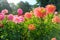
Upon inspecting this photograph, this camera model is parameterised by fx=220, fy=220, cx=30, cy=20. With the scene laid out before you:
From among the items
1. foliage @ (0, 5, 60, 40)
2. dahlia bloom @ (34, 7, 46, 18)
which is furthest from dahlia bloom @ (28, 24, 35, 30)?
dahlia bloom @ (34, 7, 46, 18)

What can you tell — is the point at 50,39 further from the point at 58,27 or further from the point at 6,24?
the point at 6,24

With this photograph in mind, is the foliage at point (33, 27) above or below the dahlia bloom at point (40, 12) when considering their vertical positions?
below

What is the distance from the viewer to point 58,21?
6.26 feet

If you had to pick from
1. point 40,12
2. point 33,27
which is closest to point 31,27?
point 33,27

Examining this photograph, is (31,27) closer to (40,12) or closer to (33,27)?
(33,27)

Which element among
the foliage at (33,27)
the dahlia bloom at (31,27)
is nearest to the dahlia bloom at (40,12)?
the foliage at (33,27)

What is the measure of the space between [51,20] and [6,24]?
0.41 meters

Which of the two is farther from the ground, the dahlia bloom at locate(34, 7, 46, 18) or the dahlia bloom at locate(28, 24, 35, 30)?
the dahlia bloom at locate(34, 7, 46, 18)

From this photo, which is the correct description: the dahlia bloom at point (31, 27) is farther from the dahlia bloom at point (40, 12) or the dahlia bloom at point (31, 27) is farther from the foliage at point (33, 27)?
the dahlia bloom at point (40, 12)

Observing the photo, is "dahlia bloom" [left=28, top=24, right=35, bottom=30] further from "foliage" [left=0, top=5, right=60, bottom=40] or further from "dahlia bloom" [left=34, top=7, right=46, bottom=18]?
A: "dahlia bloom" [left=34, top=7, right=46, bottom=18]

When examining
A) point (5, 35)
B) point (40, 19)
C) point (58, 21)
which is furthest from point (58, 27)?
point (5, 35)

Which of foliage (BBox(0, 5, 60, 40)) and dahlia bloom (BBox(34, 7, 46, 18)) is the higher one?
dahlia bloom (BBox(34, 7, 46, 18))

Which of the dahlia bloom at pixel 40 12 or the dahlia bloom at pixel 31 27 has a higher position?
the dahlia bloom at pixel 40 12

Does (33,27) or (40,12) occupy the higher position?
(40,12)
